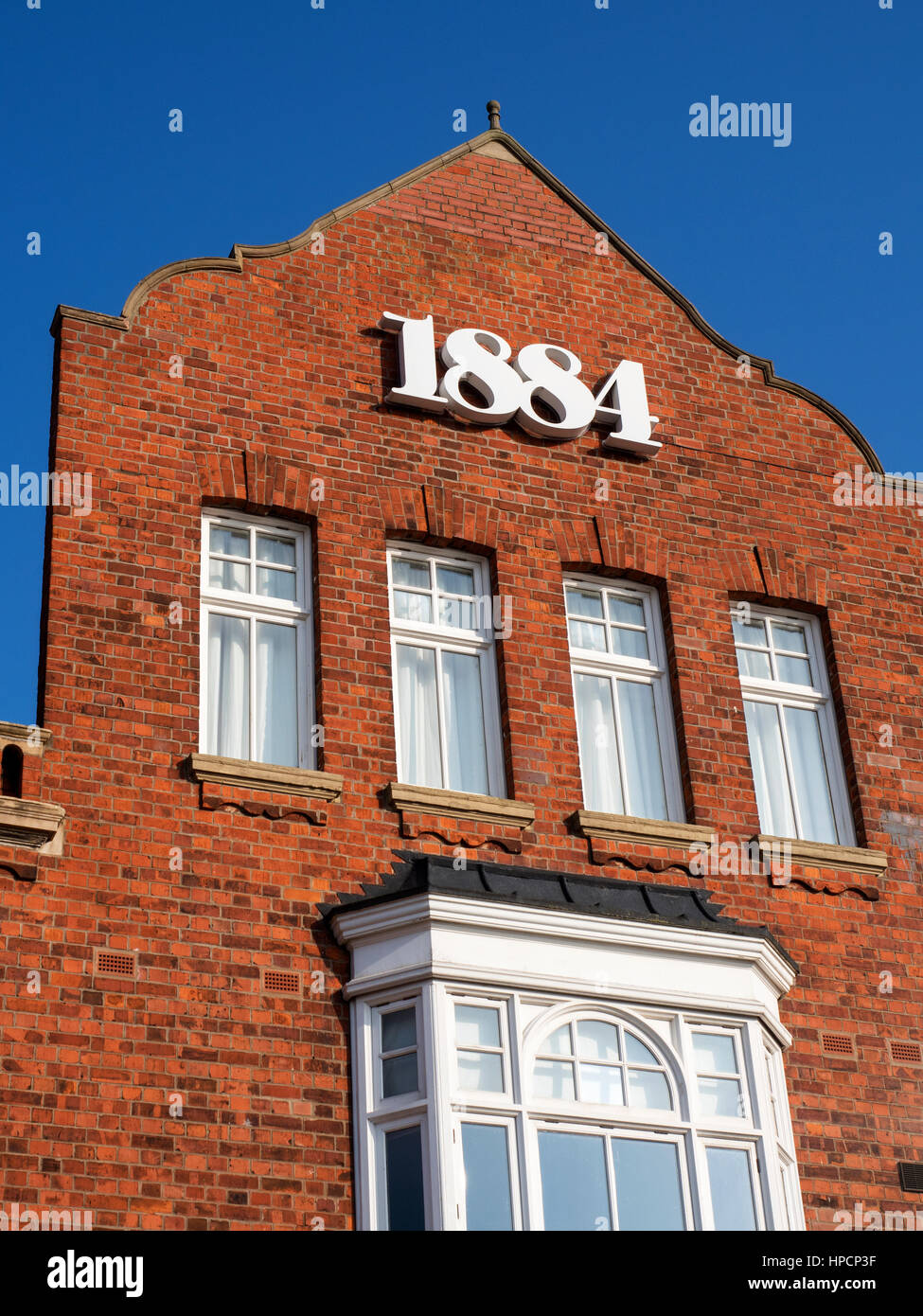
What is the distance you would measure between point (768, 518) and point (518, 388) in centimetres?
253

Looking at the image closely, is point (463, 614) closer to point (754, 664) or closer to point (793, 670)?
point (754, 664)

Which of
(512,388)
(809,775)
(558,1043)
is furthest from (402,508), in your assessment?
(558,1043)

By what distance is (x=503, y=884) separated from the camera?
13359 mm

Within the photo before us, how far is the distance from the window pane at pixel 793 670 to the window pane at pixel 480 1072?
16.5 feet

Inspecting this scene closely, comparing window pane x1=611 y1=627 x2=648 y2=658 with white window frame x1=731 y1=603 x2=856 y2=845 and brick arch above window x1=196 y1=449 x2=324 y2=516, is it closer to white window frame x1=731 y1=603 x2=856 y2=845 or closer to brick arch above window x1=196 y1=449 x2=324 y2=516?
white window frame x1=731 y1=603 x2=856 y2=845

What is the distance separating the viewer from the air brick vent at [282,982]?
1277cm

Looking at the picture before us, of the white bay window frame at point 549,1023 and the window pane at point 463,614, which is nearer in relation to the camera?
the white bay window frame at point 549,1023

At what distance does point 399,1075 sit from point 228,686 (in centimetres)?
330

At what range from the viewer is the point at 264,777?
13.5m

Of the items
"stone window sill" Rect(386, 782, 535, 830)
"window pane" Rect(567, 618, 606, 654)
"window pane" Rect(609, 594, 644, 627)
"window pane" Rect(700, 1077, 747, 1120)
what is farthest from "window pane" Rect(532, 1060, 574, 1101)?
"window pane" Rect(609, 594, 644, 627)

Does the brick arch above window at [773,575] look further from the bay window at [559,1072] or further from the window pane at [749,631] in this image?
the bay window at [559,1072]

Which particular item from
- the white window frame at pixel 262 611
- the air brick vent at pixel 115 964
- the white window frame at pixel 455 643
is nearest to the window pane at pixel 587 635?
the white window frame at pixel 455 643
